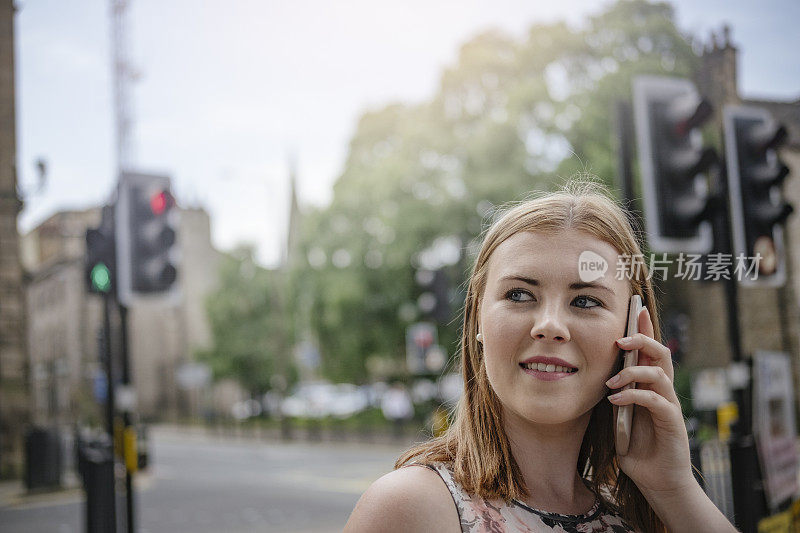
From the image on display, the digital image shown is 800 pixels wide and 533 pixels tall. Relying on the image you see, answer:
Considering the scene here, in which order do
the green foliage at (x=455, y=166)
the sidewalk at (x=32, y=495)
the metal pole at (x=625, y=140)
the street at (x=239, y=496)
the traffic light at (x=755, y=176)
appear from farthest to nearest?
the green foliage at (x=455, y=166) < the sidewalk at (x=32, y=495) < the street at (x=239, y=496) < the metal pole at (x=625, y=140) < the traffic light at (x=755, y=176)

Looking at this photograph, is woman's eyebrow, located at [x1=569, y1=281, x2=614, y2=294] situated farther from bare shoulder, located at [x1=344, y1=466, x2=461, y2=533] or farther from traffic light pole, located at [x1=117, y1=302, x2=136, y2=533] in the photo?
traffic light pole, located at [x1=117, y1=302, x2=136, y2=533]

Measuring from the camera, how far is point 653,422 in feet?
4.51

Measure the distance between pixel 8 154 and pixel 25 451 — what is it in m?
7.87

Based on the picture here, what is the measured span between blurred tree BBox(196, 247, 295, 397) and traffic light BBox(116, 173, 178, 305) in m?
33.3

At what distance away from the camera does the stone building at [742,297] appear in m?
4.28

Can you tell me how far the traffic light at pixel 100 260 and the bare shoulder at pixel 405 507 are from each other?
600cm

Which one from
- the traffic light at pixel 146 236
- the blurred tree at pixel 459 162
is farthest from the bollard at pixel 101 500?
the blurred tree at pixel 459 162

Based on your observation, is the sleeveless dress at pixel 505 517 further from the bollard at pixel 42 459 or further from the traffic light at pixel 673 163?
the bollard at pixel 42 459

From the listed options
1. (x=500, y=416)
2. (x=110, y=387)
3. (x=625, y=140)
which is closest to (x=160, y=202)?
(x=110, y=387)

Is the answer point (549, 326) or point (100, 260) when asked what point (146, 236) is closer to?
point (100, 260)

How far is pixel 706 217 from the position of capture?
3.81m

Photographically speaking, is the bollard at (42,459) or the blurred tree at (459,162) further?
the blurred tree at (459,162)

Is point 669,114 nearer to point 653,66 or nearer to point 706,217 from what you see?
point 706,217

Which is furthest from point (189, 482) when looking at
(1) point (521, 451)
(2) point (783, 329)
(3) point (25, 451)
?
(1) point (521, 451)
